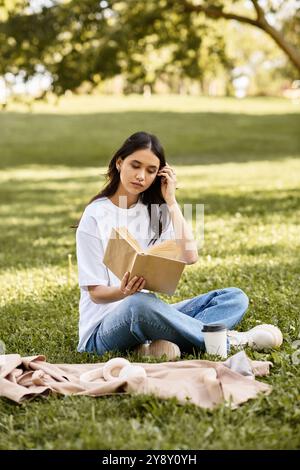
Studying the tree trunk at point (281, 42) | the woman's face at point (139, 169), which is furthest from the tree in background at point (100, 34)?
the woman's face at point (139, 169)

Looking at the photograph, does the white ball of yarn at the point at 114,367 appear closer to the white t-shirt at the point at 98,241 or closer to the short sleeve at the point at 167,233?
the white t-shirt at the point at 98,241

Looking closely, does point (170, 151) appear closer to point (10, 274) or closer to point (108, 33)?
point (108, 33)

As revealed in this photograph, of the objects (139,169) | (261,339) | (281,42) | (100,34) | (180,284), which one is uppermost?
(100,34)

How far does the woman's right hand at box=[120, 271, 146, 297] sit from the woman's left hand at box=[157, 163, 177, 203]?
2.30ft

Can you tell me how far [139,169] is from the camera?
471 cm

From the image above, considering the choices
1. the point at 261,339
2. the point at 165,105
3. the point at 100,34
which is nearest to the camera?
the point at 261,339

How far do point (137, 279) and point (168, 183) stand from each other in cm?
75

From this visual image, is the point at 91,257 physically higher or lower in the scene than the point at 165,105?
lower

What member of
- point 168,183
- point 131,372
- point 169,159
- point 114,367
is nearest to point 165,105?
point 169,159

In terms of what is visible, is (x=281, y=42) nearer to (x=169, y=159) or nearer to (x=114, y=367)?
(x=114, y=367)

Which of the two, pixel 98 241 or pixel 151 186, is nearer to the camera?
pixel 98 241

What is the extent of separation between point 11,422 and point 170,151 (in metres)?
23.9

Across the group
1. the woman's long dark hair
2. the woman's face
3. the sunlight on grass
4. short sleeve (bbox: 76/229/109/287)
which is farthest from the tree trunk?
the sunlight on grass

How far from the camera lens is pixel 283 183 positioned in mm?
16109
